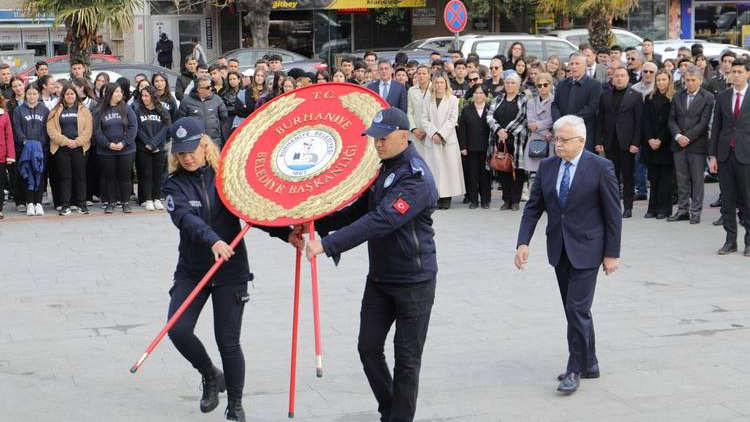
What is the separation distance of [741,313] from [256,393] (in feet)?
13.9

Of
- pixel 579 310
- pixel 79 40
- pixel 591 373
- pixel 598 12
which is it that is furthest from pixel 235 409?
pixel 598 12

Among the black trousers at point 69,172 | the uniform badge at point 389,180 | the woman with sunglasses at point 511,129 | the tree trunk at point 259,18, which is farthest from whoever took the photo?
the tree trunk at point 259,18

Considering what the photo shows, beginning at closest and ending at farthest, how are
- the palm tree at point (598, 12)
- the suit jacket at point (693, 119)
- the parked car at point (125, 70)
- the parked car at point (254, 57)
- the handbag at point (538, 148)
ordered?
the suit jacket at point (693, 119), the handbag at point (538, 148), the parked car at point (125, 70), the palm tree at point (598, 12), the parked car at point (254, 57)

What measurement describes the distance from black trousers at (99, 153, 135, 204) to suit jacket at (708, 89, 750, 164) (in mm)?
7574

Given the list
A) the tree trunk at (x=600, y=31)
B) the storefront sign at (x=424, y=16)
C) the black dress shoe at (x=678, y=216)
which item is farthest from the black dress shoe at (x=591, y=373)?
the storefront sign at (x=424, y=16)

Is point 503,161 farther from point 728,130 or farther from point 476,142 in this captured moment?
point 728,130

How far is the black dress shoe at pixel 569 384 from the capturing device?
715cm

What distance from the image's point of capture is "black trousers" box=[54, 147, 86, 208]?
595 inches

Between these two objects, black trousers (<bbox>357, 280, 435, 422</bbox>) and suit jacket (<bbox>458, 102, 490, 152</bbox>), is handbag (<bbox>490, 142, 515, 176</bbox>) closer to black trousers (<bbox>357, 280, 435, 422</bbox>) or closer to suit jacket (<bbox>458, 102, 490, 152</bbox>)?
suit jacket (<bbox>458, 102, 490, 152</bbox>)

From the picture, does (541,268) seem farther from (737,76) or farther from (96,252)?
(96,252)

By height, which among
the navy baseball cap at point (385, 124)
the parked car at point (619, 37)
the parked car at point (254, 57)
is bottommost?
the navy baseball cap at point (385, 124)

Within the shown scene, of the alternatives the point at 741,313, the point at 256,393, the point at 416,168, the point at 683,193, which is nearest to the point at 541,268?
the point at 741,313

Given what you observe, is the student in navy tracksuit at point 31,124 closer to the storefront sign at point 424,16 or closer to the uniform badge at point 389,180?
the uniform badge at point 389,180

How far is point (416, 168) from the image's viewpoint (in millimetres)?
6043
